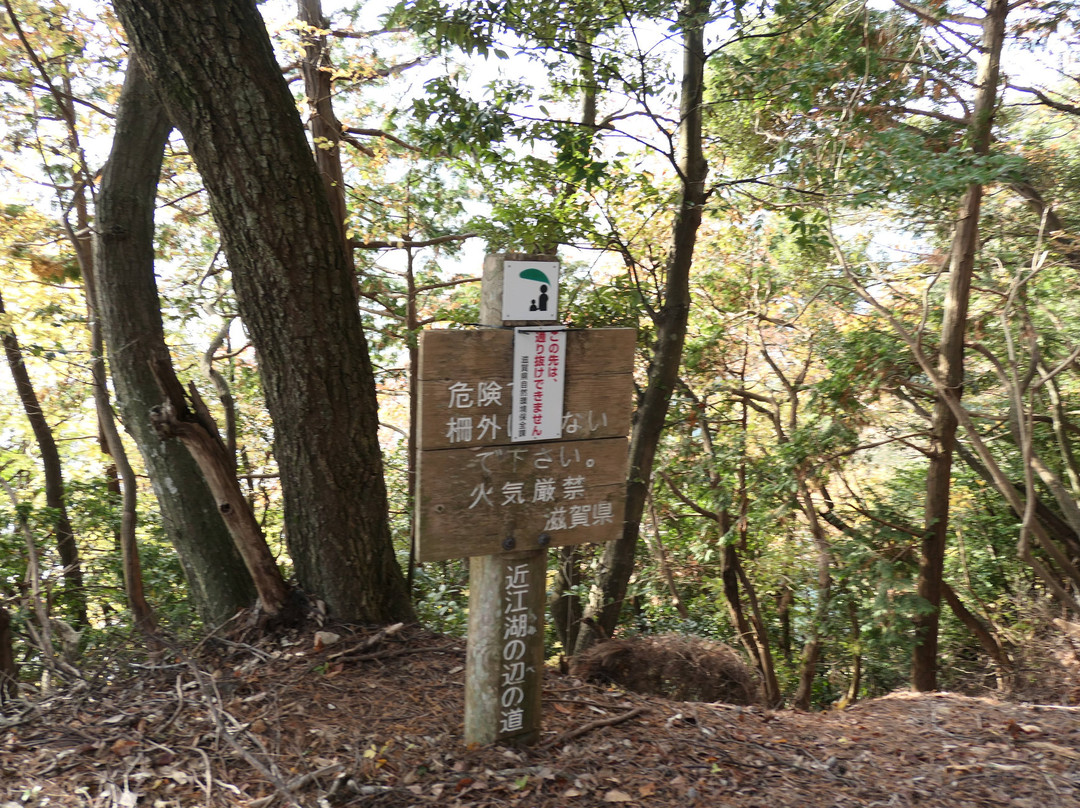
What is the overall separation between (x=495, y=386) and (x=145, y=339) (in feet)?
8.44

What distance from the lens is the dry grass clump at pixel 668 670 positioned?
5492 mm

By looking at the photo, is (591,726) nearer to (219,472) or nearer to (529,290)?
(529,290)

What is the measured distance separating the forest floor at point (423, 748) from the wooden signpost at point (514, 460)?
0.33 m

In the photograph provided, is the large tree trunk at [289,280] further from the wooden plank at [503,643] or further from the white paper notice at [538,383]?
the white paper notice at [538,383]

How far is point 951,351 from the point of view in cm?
663

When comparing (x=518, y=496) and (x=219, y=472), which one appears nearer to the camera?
(x=518, y=496)

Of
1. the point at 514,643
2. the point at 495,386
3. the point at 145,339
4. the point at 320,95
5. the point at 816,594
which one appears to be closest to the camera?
the point at 495,386

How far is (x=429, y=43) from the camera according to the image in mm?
6484

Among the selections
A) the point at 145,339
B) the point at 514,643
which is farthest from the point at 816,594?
the point at 145,339

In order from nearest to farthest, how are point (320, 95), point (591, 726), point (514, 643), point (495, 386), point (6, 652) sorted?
1. point (495, 386)
2. point (514, 643)
3. point (591, 726)
4. point (6, 652)
5. point (320, 95)

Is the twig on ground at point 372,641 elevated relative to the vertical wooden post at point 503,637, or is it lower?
lower

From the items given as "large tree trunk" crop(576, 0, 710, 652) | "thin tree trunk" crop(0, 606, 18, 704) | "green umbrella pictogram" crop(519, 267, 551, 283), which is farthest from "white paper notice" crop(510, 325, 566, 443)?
"thin tree trunk" crop(0, 606, 18, 704)

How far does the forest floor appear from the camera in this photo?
2.96 meters

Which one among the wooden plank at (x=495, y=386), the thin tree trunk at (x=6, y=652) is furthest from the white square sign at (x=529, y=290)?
the thin tree trunk at (x=6, y=652)
